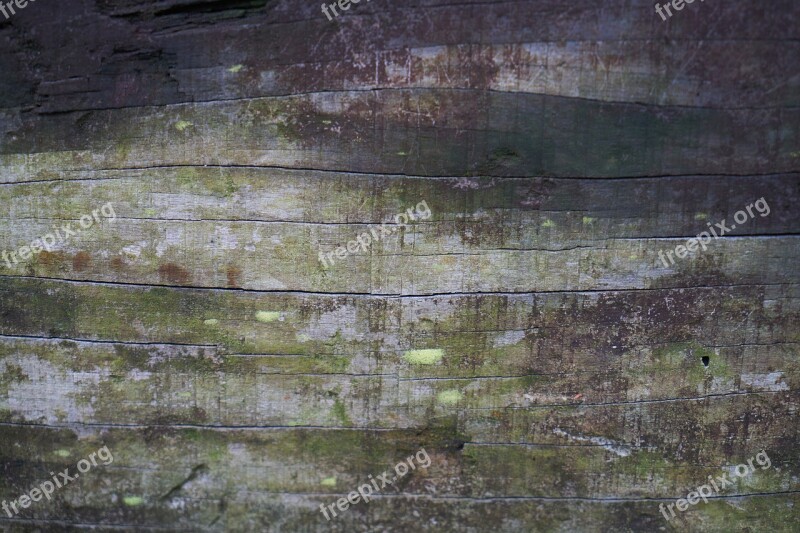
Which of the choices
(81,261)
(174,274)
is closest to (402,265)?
(174,274)

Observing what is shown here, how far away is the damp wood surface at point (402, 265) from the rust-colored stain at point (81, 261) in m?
0.01

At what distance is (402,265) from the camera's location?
2398 mm

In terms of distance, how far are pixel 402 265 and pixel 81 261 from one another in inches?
54.0

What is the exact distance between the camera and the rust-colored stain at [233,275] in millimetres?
2428

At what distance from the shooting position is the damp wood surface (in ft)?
7.52

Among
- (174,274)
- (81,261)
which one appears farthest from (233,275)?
(81,261)

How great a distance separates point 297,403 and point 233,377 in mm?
299

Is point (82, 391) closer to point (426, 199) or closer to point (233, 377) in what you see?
point (233, 377)

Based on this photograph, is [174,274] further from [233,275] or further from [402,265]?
[402,265]

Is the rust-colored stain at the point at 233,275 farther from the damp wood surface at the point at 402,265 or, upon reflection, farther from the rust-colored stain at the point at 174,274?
Answer: the rust-colored stain at the point at 174,274

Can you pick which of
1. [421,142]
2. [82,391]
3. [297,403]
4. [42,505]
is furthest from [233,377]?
[421,142]

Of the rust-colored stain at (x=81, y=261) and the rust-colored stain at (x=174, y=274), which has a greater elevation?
the rust-colored stain at (x=81, y=261)

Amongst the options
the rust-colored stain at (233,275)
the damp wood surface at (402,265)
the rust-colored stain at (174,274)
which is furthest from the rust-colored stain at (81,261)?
the rust-colored stain at (233,275)

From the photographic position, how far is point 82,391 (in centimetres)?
252
